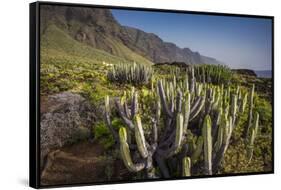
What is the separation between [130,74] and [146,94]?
0.95ft

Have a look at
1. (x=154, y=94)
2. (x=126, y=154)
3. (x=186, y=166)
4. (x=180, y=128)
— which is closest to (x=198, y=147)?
(x=186, y=166)

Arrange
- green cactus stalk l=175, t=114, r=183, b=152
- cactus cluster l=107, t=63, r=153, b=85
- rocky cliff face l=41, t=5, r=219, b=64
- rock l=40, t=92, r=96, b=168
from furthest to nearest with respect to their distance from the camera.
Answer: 1. green cactus stalk l=175, t=114, r=183, b=152
2. cactus cluster l=107, t=63, r=153, b=85
3. rocky cliff face l=41, t=5, r=219, b=64
4. rock l=40, t=92, r=96, b=168

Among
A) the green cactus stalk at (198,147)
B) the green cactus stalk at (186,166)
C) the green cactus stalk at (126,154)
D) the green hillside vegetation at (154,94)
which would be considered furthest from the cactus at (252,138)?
the green cactus stalk at (126,154)

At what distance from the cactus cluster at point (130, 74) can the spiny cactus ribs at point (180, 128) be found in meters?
0.13

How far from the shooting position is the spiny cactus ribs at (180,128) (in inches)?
294

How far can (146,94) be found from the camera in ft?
24.9

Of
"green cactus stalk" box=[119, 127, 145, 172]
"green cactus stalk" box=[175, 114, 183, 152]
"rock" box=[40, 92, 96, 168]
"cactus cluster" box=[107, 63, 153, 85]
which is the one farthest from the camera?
"green cactus stalk" box=[175, 114, 183, 152]

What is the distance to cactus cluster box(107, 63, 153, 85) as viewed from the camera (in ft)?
24.4

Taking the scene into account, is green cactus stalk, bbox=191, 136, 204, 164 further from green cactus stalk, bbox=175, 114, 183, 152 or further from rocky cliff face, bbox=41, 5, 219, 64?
rocky cliff face, bbox=41, 5, 219, 64

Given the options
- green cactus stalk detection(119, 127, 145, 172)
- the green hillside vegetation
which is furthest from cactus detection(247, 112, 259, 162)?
green cactus stalk detection(119, 127, 145, 172)

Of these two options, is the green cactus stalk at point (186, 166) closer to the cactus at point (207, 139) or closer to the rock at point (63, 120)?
the cactus at point (207, 139)

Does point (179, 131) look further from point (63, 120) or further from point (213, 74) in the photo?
point (63, 120)

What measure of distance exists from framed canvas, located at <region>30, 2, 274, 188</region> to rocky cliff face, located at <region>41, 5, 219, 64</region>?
0.01 meters

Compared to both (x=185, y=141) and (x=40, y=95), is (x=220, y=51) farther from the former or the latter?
(x=40, y=95)
